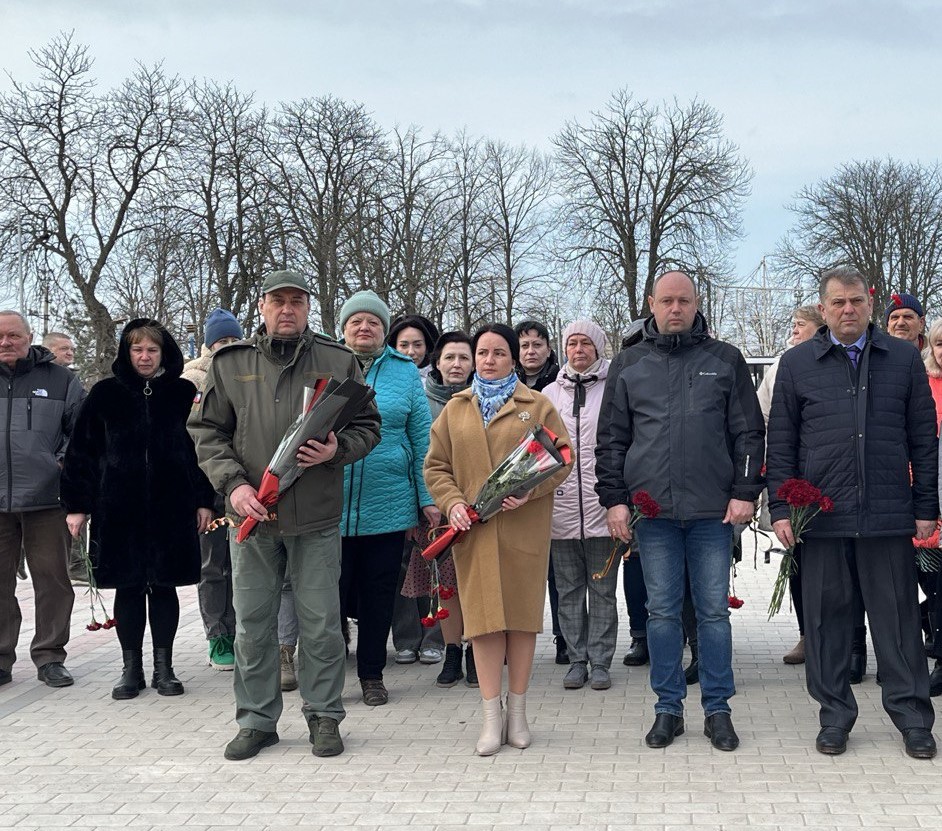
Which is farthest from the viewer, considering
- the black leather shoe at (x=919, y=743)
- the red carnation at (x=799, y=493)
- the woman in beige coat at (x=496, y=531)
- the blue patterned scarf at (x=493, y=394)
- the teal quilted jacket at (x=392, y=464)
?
the teal quilted jacket at (x=392, y=464)

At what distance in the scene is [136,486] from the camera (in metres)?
6.86

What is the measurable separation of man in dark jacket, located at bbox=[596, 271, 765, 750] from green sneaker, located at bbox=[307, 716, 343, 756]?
150 centimetres

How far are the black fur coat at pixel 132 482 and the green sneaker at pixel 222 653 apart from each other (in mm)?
920

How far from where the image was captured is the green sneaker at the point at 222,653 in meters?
7.64

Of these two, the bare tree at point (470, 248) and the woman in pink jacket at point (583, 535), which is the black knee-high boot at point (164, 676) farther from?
the bare tree at point (470, 248)

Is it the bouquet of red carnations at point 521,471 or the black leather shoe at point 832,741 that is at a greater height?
the bouquet of red carnations at point 521,471

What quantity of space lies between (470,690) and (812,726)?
2016 mm

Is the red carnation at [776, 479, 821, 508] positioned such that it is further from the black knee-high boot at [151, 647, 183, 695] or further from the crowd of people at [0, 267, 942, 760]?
the black knee-high boot at [151, 647, 183, 695]

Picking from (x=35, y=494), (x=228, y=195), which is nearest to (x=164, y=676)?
(x=35, y=494)

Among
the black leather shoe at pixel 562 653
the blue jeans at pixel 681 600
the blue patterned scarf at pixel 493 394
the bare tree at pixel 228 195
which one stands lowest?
the black leather shoe at pixel 562 653

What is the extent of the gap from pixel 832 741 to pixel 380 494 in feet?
8.95

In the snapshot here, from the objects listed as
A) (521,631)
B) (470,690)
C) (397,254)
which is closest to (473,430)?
(521,631)

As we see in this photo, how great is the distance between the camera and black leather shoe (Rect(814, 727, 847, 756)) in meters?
5.29

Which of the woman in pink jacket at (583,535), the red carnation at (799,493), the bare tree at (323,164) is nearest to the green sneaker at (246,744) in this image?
the woman in pink jacket at (583,535)
